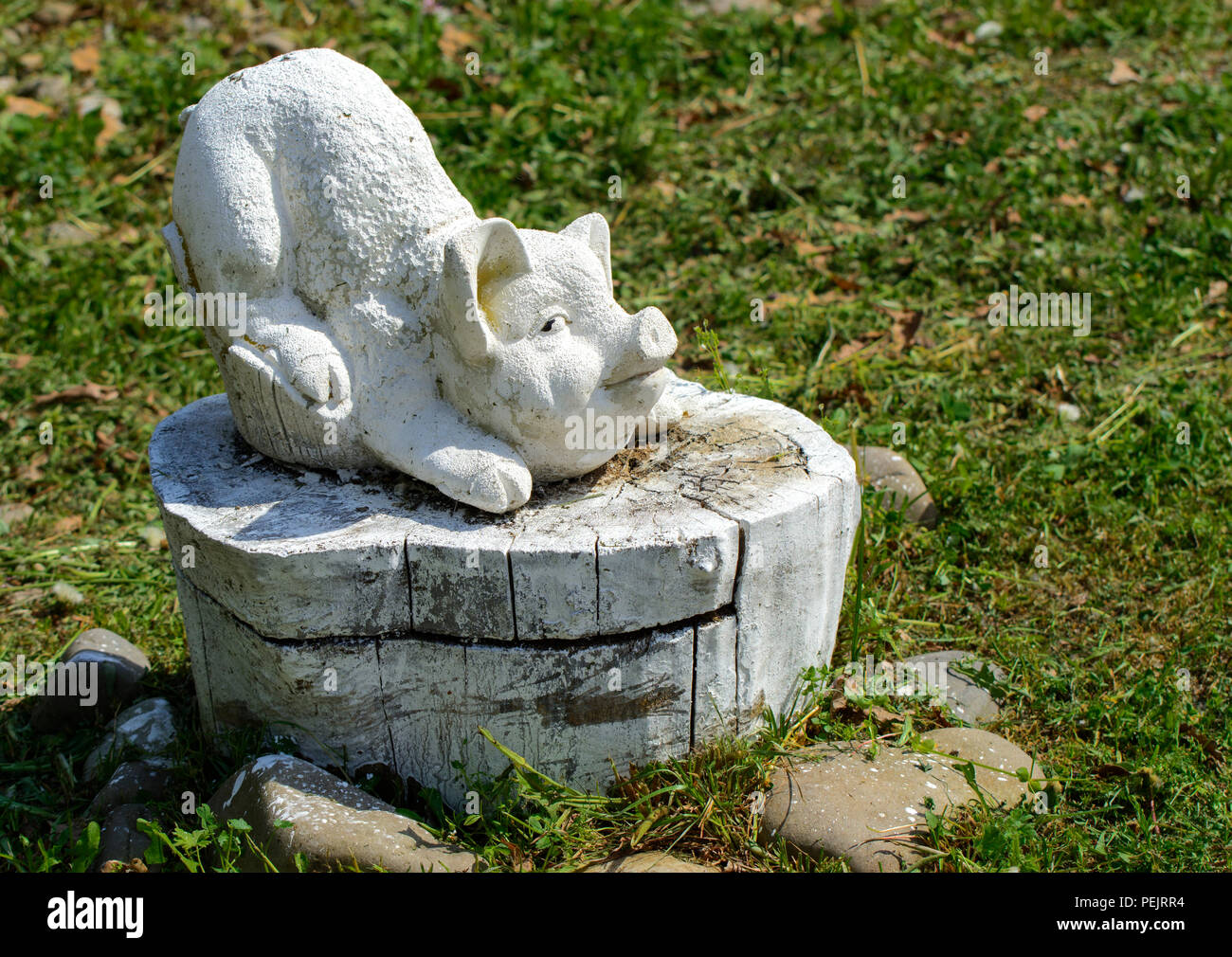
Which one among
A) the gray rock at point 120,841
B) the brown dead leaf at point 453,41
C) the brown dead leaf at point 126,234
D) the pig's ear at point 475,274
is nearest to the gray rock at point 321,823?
the gray rock at point 120,841

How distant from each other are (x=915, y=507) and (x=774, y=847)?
199cm

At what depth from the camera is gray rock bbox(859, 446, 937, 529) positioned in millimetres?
4910

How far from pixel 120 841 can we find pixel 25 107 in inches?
228

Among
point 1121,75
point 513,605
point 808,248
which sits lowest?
point 513,605

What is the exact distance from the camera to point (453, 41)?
7.98 m

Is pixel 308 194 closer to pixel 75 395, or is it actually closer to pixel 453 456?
pixel 453 456

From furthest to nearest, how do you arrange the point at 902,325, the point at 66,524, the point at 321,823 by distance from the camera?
the point at 902,325 → the point at 66,524 → the point at 321,823

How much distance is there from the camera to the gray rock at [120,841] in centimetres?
344

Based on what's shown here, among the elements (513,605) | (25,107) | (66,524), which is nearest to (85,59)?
(25,107)

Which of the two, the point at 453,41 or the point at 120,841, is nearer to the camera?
the point at 120,841
